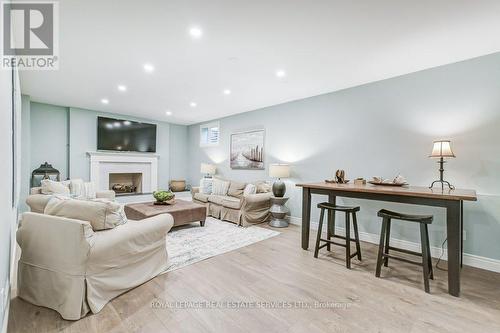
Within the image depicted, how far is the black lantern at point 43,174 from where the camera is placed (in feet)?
16.1

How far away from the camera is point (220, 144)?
6438mm

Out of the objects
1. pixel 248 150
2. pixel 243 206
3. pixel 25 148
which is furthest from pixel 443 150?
pixel 25 148

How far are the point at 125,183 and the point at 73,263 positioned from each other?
5556mm

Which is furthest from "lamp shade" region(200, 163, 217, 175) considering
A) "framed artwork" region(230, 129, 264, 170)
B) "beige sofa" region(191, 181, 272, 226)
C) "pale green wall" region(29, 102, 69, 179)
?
"pale green wall" region(29, 102, 69, 179)

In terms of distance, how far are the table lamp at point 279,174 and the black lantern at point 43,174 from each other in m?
4.81

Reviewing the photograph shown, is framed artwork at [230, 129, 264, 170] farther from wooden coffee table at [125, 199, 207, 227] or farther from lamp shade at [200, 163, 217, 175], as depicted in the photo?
wooden coffee table at [125, 199, 207, 227]

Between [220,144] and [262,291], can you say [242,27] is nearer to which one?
[262,291]

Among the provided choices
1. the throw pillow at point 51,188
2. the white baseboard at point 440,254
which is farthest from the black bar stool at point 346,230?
the throw pillow at point 51,188

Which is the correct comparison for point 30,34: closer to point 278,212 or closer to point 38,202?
point 38,202

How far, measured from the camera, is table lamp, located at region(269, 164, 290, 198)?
4438mm

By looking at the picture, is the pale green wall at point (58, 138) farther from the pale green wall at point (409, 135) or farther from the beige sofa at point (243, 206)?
the pale green wall at point (409, 135)

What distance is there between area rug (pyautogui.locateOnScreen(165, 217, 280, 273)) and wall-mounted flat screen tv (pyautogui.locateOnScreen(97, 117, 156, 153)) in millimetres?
3455

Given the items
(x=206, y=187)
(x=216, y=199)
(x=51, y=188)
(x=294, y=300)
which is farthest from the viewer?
(x=206, y=187)

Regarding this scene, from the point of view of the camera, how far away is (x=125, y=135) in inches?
246
